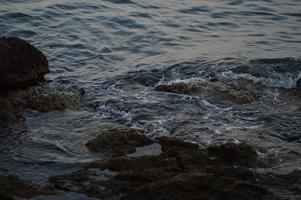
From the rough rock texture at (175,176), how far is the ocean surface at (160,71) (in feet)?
0.98

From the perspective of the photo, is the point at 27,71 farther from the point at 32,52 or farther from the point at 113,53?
the point at 113,53

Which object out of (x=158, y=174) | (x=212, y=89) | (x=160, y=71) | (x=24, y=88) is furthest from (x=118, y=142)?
(x=160, y=71)

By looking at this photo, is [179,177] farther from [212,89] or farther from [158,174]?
[212,89]

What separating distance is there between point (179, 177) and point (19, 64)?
13.0ft

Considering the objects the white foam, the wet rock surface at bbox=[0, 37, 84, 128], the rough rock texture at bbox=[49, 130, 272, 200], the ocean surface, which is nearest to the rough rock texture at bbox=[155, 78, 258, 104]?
the ocean surface

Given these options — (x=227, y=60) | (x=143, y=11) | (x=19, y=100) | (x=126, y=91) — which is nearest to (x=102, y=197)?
(x=19, y=100)

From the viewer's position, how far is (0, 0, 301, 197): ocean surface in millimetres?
5957

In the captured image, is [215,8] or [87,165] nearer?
[87,165]

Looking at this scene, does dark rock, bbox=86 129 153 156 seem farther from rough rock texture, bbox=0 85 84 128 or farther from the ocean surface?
rough rock texture, bbox=0 85 84 128

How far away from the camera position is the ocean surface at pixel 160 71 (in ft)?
19.5

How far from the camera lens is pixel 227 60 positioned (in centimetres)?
955

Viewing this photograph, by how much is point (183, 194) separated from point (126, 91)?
357 cm

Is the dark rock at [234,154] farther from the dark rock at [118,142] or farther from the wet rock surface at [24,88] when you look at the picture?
the wet rock surface at [24,88]

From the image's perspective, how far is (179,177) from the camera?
4801mm
